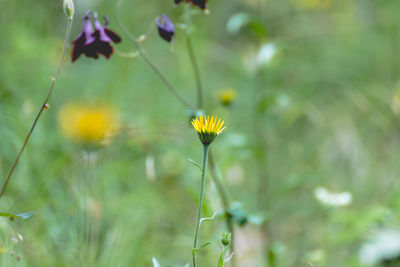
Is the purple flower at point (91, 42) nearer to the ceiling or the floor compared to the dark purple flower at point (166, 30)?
nearer to the floor

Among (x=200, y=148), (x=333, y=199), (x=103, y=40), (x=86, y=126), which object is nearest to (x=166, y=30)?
(x=103, y=40)

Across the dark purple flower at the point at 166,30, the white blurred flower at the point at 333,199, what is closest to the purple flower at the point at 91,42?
the dark purple flower at the point at 166,30

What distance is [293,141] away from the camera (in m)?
2.24

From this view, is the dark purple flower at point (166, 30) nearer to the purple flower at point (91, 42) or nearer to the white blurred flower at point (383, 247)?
the purple flower at point (91, 42)

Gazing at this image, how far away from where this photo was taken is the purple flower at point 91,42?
97 cm

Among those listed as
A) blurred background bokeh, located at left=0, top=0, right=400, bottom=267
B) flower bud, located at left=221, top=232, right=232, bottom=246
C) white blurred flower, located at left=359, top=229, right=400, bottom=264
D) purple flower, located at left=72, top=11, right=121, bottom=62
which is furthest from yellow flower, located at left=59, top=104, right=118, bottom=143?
white blurred flower, located at left=359, top=229, right=400, bottom=264

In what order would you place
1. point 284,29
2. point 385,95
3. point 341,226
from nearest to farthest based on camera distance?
point 341,226 < point 385,95 < point 284,29

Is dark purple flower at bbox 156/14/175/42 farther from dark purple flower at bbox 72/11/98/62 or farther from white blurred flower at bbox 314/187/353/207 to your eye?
white blurred flower at bbox 314/187/353/207

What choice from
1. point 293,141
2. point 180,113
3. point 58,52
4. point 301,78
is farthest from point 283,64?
point 58,52

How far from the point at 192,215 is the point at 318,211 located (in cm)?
55

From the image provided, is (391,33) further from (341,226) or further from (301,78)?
(341,226)

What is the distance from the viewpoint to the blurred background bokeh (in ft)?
4.34

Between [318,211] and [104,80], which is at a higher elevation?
[104,80]

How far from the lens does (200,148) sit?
5.92 feet
